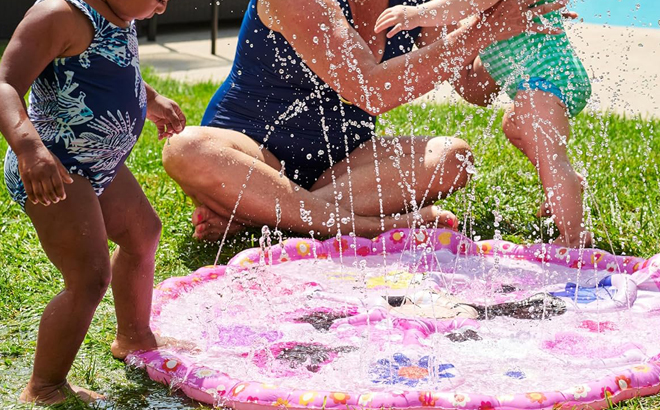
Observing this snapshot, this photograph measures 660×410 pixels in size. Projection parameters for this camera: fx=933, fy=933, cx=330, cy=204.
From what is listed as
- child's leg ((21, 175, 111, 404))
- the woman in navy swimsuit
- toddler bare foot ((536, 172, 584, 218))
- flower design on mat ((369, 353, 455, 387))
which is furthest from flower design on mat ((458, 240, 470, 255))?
child's leg ((21, 175, 111, 404))

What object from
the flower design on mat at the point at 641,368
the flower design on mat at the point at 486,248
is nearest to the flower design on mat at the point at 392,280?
the flower design on mat at the point at 486,248

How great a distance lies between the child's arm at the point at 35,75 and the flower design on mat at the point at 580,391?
1114 mm

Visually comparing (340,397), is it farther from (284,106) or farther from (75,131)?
(284,106)

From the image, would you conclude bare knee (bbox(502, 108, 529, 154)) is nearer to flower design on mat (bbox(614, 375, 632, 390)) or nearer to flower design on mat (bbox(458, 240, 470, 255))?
flower design on mat (bbox(458, 240, 470, 255))

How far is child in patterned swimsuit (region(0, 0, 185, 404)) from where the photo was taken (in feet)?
6.30

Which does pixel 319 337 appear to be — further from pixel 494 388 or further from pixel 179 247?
pixel 179 247

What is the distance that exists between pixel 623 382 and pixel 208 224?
1.64 m

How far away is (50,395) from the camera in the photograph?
2.01m

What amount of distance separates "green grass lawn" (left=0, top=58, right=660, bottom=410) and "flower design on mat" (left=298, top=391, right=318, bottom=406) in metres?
0.26

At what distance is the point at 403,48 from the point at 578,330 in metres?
1.39

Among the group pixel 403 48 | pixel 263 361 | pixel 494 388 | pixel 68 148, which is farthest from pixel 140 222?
pixel 403 48

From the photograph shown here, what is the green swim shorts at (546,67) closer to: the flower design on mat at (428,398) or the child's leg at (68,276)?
the flower design on mat at (428,398)

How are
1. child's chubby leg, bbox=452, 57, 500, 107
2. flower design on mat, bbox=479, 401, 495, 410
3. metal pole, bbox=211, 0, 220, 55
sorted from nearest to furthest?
flower design on mat, bbox=479, 401, 495, 410 < child's chubby leg, bbox=452, 57, 500, 107 < metal pole, bbox=211, 0, 220, 55

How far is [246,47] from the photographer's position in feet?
10.8
